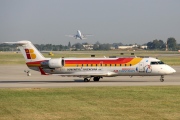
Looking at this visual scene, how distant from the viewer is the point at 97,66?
151ft

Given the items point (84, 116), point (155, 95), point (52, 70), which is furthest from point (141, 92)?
point (52, 70)

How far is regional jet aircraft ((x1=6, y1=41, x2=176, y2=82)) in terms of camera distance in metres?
45.4

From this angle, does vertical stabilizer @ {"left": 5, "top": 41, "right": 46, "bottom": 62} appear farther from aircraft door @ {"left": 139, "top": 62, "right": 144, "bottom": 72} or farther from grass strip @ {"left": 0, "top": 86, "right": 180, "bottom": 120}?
grass strip @ {"left": 0, "top": 86, "right": 180, "bottom": 120}

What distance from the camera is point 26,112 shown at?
24.0 m

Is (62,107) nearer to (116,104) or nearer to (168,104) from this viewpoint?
(116,104)

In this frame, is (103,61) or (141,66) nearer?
(141,66)

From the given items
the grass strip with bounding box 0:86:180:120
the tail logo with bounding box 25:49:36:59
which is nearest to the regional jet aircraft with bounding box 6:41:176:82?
the tail logo with bounding box 25:49:36:59

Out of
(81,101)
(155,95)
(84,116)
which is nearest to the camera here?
(84,116)

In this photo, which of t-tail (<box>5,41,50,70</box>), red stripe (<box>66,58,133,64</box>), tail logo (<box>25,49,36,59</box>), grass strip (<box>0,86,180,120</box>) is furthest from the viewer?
tail logo (<box>25,49,36,59</box>)

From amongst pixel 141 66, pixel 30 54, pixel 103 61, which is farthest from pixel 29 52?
pixel 141 66

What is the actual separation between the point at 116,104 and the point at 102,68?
62.4ft

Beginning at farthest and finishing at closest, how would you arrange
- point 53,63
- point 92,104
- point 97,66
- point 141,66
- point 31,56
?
point 31,56, point 97,66, point 53,63, point 141,66, point 92,104

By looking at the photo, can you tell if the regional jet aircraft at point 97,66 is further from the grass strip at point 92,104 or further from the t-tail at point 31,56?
the grass strip at point 92,104

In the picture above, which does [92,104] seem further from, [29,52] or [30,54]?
[29,52]
